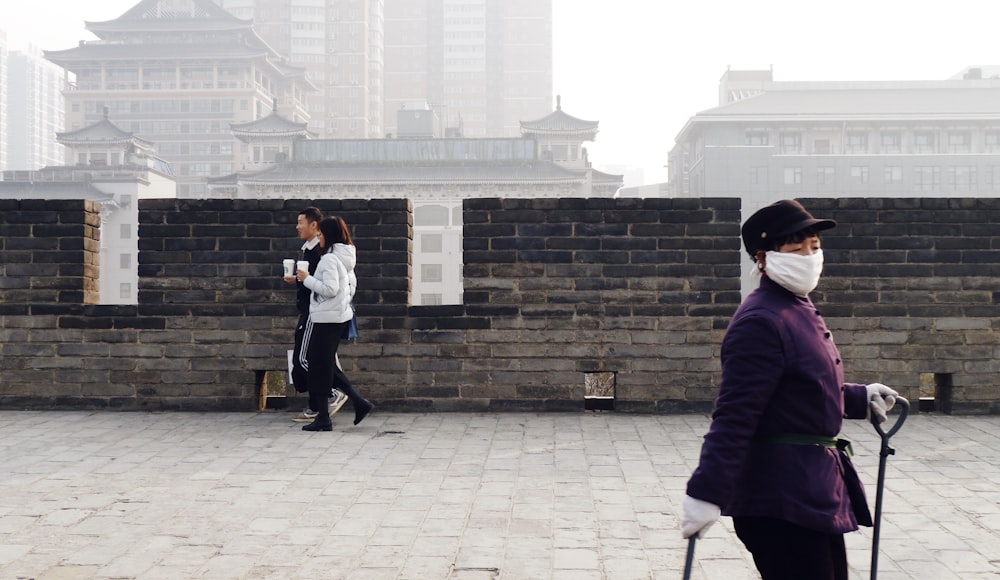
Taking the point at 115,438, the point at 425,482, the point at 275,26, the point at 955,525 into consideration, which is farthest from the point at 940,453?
the point at 275,26

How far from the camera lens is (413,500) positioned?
561 cm

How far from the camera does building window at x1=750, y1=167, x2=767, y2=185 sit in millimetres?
76188

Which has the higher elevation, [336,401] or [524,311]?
[524,311]

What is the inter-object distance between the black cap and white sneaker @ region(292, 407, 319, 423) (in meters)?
5.59

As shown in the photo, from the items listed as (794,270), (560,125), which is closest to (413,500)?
(794,270)

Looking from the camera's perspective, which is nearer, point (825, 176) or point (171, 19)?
point (825, 176)

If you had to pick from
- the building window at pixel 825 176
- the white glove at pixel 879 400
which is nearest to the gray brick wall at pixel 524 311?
the white glove at pixel 879 400

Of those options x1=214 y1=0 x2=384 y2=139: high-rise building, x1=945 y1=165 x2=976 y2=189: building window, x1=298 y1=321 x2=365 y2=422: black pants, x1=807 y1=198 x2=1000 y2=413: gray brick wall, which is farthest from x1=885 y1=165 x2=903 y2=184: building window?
x1=214 y1=0 x2=384 y2=139: high-rise building

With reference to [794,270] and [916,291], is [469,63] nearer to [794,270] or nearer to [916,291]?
[916,291]

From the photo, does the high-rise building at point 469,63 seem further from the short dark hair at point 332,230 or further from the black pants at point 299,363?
the black pants at point 299,363

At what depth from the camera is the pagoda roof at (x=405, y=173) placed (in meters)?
86.2

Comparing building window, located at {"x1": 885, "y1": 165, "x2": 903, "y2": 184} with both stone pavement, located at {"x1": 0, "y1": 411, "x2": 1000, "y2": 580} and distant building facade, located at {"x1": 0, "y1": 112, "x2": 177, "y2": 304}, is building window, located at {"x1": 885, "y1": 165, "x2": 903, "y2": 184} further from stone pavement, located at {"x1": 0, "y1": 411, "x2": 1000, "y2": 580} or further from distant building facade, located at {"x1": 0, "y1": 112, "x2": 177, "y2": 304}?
stone pavement, located at {"x1": 0, "y1": 411, "x2": 1000, "y2": 580}

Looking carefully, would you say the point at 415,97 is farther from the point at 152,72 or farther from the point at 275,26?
the point at 152,72

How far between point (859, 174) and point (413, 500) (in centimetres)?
7758
